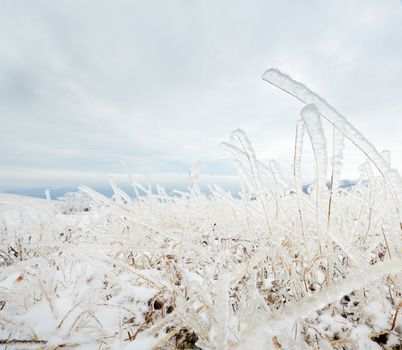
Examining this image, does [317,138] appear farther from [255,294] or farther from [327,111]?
[255,294]

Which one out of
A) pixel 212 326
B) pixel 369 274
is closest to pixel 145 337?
pixel 212 326

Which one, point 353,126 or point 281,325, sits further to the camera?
point 353,126

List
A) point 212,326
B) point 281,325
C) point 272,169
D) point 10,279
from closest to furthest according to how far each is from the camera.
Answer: point 281,325 < point 212,326 < point 272,169 < point 10,279

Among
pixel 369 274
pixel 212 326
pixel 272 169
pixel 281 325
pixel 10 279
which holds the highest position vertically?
pixel 272 169

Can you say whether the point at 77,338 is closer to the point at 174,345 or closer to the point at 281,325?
the point at 174,345

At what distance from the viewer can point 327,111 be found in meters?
0.84

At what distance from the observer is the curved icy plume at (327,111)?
0.77 metres

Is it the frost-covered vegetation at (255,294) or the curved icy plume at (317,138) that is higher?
the curved icy plume at (317,138)

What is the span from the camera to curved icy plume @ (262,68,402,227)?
30.3 inches

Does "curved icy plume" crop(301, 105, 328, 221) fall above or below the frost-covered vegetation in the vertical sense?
above

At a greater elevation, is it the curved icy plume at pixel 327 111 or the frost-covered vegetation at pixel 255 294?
the curved icy plume at pixel 327 111

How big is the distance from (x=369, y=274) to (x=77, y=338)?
2.56 feet

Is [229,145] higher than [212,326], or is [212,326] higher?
[229,145]

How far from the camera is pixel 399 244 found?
40.6 inches
